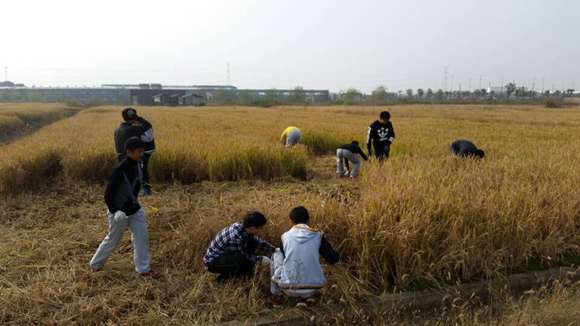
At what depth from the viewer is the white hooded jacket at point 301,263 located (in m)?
2.83

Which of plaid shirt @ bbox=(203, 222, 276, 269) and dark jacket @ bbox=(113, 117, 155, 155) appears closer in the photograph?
plaid shirt @ bbox=(203, 222, 276, 269)

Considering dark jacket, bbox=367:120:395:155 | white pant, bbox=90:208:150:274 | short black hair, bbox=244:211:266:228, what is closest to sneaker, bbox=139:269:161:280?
white pant, bbox=90:208:150:274

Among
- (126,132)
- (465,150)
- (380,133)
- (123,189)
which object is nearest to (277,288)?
(123,189)

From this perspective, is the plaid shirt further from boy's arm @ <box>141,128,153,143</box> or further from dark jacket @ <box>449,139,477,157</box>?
dark jacket @ <box>449,139,477,157</box>

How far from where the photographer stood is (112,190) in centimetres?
320

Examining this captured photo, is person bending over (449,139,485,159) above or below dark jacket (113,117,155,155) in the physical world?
below

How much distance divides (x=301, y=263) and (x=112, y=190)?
5.95ft

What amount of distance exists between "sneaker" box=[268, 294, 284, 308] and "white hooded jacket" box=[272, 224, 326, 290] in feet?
0.56

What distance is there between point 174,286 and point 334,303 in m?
1.43

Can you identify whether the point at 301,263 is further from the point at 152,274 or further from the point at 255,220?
the point at 152,274

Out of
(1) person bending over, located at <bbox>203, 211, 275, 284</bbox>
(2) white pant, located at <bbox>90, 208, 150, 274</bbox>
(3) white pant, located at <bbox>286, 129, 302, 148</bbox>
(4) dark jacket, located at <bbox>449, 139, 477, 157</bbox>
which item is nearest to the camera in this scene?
(1) person bending over, located at <bbox>203, 211, 275, 284</bbox>

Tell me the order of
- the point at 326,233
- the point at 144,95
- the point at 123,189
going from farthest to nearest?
1. the point at 144,95
2. the point at 326,233
3. the point at 123,189

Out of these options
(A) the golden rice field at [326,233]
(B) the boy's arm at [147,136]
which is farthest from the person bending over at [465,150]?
(B) the boy's arm at [147,136]

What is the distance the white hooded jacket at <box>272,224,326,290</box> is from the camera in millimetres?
2832
